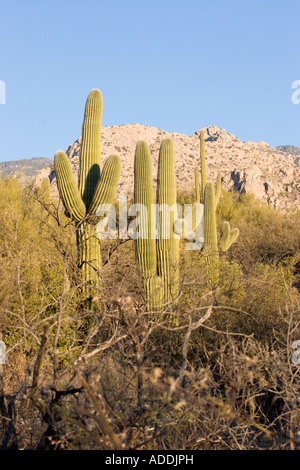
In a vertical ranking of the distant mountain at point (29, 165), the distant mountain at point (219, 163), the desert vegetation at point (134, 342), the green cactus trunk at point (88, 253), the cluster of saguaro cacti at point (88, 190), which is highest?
the distant mountain at point (29, 165)

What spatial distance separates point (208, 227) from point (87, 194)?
446 centimetres

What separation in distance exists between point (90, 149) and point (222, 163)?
4614 centimetres

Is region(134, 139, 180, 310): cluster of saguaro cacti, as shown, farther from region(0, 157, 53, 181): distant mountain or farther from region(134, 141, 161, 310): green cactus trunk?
region(0, 157, 53, 181): distant mountain

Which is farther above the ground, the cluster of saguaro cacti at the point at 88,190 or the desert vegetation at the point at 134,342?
the cluster of saguaro cacti at the point at 88,190

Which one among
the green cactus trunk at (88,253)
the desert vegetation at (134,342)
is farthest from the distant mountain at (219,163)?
the desert vegetation at (134,342)

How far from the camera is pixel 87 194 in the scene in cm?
862

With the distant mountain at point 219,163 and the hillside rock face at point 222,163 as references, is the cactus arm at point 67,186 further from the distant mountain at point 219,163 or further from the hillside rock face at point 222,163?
the distant mountain at point 219,163

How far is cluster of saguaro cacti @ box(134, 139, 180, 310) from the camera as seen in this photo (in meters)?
Result: 8.30

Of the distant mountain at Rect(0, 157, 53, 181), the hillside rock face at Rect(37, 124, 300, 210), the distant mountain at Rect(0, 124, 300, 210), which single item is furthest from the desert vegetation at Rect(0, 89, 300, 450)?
the distant mountain at Rect(0, 157, 53, 181)

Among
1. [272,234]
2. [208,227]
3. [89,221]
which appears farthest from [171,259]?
[272,234]

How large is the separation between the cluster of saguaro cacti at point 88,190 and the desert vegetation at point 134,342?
3cm

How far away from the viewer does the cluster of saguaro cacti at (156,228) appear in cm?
830
